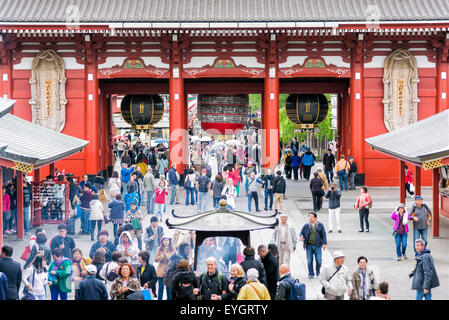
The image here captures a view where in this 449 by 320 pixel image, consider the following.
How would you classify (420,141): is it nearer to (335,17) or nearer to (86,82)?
(335,17)

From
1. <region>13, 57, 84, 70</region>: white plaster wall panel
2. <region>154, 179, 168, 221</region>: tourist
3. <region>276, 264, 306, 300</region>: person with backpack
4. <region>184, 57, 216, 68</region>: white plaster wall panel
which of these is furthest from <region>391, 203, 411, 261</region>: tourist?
<region>13, 57, 84, 70</region>: white plaster wall panel

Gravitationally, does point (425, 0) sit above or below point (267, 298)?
above

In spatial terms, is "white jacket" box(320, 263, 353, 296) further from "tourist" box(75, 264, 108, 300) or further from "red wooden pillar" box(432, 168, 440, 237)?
"red wooden pillar" box(432, 168, 440, 237)

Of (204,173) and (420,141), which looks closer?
(420,141)

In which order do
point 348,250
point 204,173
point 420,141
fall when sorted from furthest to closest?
point 204,173
point 420,141
point 348,250

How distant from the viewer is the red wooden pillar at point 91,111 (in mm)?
28438

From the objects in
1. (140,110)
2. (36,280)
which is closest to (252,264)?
(36,280)

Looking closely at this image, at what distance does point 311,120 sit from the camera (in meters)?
30.4

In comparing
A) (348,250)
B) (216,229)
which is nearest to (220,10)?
(348,250)

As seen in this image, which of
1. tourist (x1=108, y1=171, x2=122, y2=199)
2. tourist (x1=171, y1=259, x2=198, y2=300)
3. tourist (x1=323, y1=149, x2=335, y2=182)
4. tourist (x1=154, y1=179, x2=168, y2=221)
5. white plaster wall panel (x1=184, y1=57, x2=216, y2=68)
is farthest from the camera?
tourist (x1=323, y1=149, x2=335, y2=182)

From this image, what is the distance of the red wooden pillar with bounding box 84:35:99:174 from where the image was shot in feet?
93.3

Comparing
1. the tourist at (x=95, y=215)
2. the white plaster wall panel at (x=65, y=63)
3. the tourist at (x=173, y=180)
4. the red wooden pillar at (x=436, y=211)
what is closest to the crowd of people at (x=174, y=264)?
the tourist at (x=95, y=215)

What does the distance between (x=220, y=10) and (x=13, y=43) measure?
8.29m

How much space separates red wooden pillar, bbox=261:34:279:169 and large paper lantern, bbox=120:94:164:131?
15.9 feet
